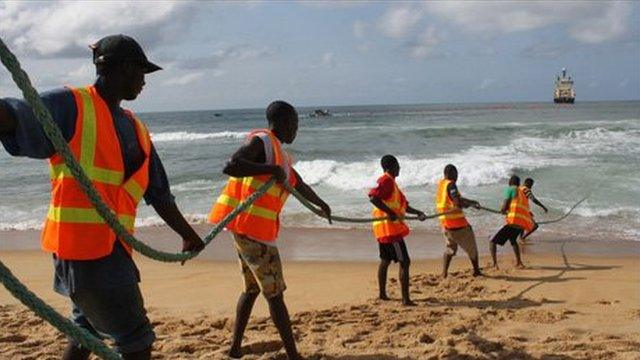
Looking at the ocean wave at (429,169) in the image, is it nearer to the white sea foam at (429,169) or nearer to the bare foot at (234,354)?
the white sea foam at (429,169)

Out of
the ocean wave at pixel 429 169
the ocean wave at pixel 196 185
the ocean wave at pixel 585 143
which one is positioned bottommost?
the ocean wave at pixel 196 185

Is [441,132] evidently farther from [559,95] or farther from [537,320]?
[559,95]

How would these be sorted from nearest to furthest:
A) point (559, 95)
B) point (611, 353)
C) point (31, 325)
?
point (611, 353) → point (31, 325) → point (559, 95)

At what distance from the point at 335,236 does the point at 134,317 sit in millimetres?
8482

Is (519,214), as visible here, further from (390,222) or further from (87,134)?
(87,134)

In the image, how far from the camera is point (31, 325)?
5.50m

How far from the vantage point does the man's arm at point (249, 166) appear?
3914 mm

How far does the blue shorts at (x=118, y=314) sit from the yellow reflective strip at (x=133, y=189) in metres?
0.37

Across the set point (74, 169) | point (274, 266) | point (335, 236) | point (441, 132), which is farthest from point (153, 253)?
point (441, 132)

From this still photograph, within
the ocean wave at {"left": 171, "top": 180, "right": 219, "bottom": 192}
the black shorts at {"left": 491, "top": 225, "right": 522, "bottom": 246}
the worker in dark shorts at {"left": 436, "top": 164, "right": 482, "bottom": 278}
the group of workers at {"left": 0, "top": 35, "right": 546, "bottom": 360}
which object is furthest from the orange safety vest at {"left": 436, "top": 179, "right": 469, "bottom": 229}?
the ocean wave at {"left": 171, "top": 180, "right": 219, "bottom": 192}

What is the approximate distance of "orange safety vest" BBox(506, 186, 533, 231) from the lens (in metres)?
8.57

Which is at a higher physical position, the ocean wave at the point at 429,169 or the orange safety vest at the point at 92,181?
the orange safety vest at the point at 92,181

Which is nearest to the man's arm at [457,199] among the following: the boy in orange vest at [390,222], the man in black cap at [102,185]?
the boy in orange vest at [390,222]

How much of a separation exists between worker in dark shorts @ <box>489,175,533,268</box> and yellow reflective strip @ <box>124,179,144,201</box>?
21.9 feet
